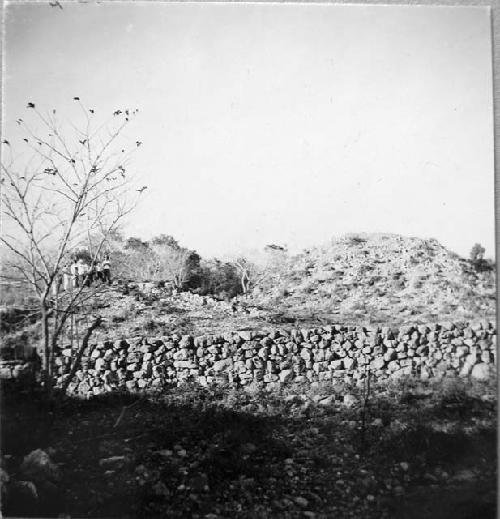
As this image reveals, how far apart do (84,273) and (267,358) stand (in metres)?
1.58

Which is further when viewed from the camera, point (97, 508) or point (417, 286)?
point (417, 286)

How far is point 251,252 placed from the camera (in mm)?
3277

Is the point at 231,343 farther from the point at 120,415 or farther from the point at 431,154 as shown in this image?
the point at 431,154

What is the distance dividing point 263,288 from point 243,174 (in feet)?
→ 2.96

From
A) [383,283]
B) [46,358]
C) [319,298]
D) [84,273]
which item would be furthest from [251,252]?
[46,358]

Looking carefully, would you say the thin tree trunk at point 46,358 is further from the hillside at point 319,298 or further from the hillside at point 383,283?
the hillside at point 383,283

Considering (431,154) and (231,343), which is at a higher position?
(431,154)

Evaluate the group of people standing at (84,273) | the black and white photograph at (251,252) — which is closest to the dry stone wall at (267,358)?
the black and white photograph at (251,252)

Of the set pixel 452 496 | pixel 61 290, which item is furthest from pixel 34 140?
pixel 452 496

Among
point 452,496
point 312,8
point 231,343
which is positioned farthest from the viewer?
point 231,343

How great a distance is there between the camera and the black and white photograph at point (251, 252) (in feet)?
10.0

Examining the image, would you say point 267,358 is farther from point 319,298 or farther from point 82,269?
point 82,269

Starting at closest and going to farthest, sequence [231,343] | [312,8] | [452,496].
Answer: [452,496] → [312,8] → [231,343]

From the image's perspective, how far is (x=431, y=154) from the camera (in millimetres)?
3168
